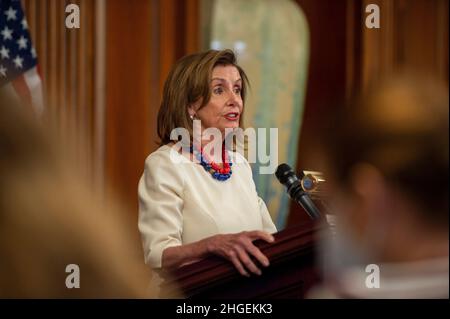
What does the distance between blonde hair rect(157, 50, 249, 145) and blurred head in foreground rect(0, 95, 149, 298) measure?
0.58 m

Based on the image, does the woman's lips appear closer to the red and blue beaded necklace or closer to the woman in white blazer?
the woman in white blazer

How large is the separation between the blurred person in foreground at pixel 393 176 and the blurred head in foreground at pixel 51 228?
151cm

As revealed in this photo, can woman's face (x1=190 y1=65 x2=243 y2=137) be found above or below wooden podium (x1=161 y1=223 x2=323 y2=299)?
above

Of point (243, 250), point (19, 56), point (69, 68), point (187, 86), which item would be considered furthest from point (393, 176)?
point (19, 56)

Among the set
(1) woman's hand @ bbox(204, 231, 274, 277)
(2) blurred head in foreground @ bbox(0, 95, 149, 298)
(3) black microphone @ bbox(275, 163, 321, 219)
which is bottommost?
(2) blurred head in foreground @ bbox(0, 95, 149, 298)

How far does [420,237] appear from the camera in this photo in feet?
2.43

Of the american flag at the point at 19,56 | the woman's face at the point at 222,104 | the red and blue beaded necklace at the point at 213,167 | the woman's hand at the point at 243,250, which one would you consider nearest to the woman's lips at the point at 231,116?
the woman's face at the point at 222,104

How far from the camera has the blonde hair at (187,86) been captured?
167cm

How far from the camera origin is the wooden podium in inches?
47.3

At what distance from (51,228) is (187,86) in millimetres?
882

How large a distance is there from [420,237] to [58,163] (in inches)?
68.6

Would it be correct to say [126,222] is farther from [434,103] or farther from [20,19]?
[434,103]

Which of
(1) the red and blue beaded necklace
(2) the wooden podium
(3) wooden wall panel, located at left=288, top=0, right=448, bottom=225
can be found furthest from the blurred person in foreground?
(3) wooden wall panel, located at left=288, top=0, right=448, bottom=225
